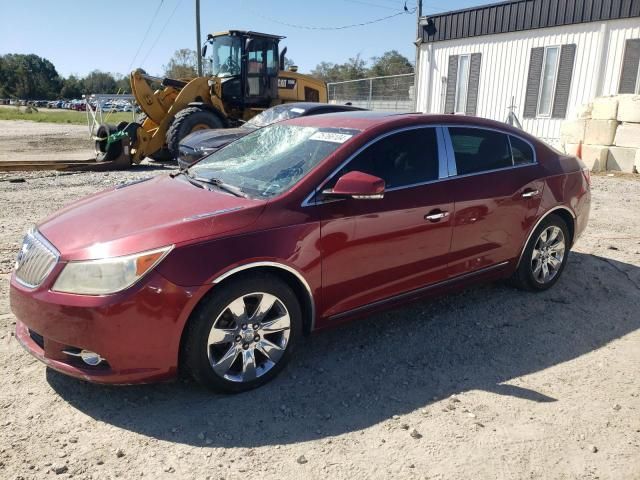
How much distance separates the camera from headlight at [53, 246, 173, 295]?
9.13 ft

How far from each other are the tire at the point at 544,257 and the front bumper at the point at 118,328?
10.2 ft

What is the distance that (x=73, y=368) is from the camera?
9.52ft

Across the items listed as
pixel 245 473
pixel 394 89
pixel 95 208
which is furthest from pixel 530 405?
pixel 394 89

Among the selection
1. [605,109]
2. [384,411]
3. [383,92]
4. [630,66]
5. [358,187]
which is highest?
[630,66]

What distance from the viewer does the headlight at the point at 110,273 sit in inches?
110

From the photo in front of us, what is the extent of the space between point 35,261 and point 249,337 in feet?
4.27

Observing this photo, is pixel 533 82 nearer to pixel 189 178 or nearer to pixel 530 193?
pixel 530 193

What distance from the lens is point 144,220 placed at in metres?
3.12

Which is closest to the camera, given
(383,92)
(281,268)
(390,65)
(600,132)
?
(281,268)

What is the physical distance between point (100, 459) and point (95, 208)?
1.60 metres

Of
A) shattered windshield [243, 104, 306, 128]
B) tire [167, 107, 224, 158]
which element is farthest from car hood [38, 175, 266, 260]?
tire [167, 107, 224, 158]

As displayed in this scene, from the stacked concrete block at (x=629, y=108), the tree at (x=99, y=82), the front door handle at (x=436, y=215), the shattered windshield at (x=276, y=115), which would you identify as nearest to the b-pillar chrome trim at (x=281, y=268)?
the front door handle at (x=436, y=215)

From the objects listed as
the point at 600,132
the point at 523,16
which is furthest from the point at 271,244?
the point at 523,16

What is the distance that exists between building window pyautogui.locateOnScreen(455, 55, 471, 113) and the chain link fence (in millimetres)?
2297
